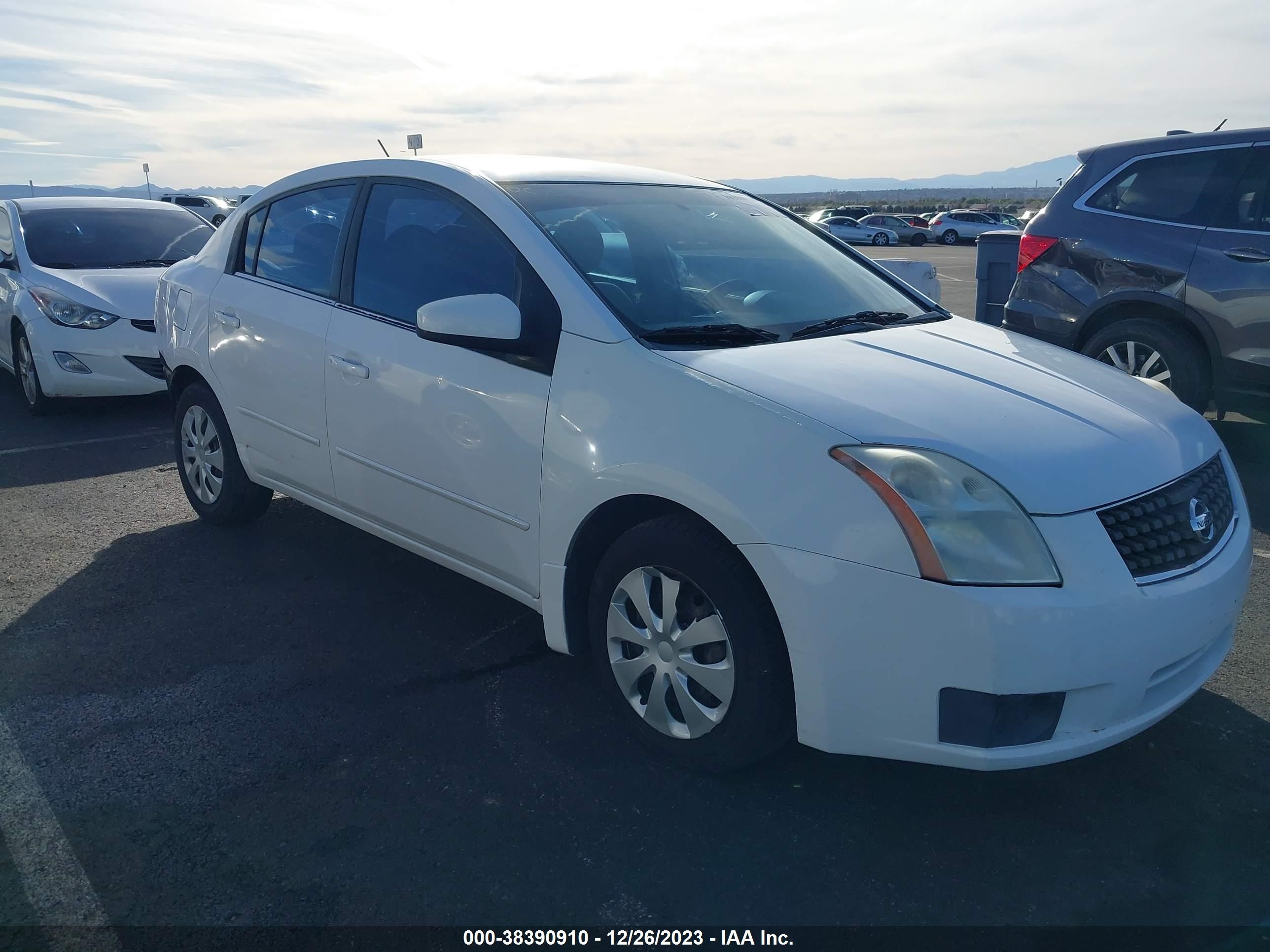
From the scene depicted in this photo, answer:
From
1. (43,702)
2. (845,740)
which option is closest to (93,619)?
(43,702)

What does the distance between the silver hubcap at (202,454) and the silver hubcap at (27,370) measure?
3173 millimetres

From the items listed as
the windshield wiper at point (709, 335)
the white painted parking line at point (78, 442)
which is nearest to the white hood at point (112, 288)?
the white painted parking line at point (78, 442)

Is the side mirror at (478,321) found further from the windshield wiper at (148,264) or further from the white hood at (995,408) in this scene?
the windshield wiper at (148,264)

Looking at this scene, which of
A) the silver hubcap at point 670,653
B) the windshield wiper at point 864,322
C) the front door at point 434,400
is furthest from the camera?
the windshield wiper at point 864,322

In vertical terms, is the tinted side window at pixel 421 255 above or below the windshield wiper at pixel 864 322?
above

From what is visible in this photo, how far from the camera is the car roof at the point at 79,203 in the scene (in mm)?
8414

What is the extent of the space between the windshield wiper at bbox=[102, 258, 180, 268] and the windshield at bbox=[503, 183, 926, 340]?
5540 mm

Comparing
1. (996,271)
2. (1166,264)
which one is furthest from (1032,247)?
(996,271)

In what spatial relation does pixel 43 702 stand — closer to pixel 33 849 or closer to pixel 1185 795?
pixel 33 849

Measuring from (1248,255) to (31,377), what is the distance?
815 centimetres

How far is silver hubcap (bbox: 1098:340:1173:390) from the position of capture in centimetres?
611

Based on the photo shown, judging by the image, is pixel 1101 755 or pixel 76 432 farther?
pixel 76 432

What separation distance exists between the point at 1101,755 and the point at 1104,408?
1.02 metres

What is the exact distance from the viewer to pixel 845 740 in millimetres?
2537
